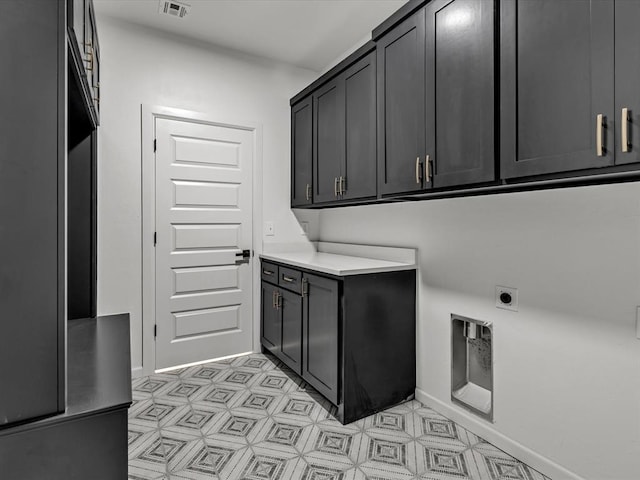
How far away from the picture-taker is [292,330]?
2764 mm

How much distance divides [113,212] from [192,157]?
750 mm

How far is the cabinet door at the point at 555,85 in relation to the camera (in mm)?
1213

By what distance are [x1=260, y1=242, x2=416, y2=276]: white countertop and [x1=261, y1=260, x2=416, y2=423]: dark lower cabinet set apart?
0.05 meters

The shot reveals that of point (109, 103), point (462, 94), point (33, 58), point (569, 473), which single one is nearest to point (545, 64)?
point (462, 94)

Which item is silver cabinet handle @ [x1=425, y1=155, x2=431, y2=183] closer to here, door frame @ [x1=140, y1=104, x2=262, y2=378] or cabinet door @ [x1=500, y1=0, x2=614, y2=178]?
cabinet door @ [x1=500, y1=0, x2=614, y2=178]

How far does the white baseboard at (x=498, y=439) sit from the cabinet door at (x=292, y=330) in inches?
34.7

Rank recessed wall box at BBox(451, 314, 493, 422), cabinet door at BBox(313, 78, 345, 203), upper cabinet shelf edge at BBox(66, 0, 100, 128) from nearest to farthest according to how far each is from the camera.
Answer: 1. upper cabinet shelf edge at BBox(66, 0, 100, 128)
2. recessed wall box at BBox(451, 314, 493, 422)
3. cabinet door at BBox(313, 78, 345, 203)

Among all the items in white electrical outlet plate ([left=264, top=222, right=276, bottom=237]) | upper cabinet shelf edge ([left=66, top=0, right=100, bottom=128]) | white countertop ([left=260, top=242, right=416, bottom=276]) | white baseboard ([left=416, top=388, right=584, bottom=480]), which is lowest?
white baseboard ([left=416, top=388, right=584, bottom=480])

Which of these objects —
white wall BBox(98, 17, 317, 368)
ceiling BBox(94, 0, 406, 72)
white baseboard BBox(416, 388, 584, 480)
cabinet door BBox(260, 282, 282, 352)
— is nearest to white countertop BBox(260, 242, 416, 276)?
cabinet door BBox(260, 282, 282, 352)

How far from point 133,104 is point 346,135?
168 centimetres

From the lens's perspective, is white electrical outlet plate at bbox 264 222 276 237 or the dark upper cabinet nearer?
the dark upper cabinet

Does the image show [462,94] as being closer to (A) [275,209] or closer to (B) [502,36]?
(B) [502,36]

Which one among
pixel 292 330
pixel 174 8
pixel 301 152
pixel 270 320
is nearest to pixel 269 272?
pixel 270 320

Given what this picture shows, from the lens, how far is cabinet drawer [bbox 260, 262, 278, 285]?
10.0ft
